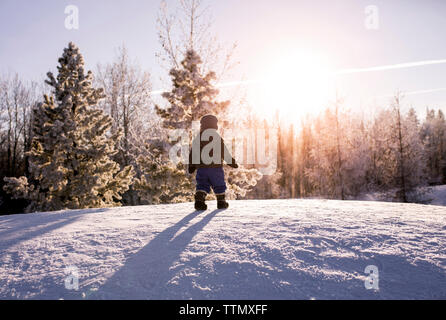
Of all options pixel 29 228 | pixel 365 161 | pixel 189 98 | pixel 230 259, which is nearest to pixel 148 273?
pixel 230 259

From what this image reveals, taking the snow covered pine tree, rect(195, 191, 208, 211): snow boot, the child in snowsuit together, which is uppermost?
the snow covered pine tree

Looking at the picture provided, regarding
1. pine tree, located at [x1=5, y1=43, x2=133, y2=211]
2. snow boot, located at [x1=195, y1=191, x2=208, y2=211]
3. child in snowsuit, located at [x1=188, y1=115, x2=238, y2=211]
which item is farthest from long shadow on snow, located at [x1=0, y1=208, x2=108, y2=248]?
pine tree, located at [x1=5, y1=43, x2=133, y2=211]

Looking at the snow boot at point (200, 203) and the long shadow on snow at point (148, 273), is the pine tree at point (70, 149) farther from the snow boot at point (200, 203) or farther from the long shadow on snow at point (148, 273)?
the long shadow on snow at point (148, 273)

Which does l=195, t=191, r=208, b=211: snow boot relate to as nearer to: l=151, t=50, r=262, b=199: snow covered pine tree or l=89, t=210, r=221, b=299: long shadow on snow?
l=89, t=210, r=221, b=299: long shadow on snow

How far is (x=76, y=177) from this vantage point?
35.0ft

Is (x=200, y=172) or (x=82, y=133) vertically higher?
(x=82, y=133)

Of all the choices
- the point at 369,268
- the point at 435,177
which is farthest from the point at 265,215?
the point at 435,177

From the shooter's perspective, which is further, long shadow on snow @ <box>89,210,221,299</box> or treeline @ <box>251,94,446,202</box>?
treeline @ <box>251,94,446,202</box>

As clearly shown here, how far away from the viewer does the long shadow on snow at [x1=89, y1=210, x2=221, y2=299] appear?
5.23 ft

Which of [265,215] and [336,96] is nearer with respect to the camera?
[265,215]

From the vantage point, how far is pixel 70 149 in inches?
416

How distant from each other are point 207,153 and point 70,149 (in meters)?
8.16
